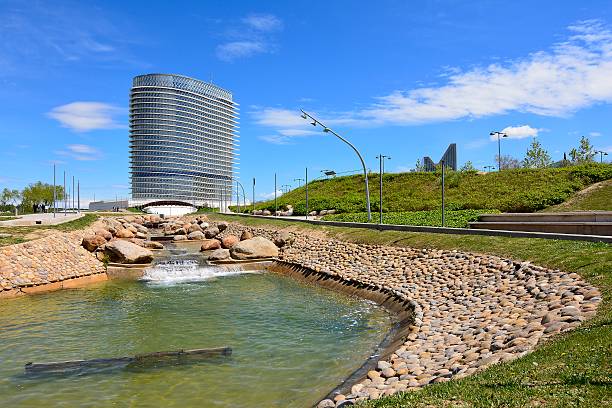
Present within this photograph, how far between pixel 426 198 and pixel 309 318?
37.7 metres

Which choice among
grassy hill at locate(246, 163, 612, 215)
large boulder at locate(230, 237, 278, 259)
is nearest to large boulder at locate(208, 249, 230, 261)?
large boulder at locate(230, 237, 278, 259)

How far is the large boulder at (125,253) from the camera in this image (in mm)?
28141

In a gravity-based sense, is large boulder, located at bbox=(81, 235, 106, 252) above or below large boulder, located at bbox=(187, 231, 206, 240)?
above

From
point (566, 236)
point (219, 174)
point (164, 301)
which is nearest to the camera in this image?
point (566, 236)

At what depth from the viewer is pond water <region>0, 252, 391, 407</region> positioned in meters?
9.38

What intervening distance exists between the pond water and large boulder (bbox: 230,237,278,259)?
749 cm

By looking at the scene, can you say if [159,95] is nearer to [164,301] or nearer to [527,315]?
[164,301]

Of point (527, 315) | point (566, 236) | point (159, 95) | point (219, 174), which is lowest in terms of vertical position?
point (527, 315)

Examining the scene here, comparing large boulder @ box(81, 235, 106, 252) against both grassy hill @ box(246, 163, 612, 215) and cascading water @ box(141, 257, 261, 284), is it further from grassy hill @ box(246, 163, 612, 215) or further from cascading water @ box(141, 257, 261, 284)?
grassy hill @ box(246, 163, 612, 215)

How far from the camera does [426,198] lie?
50.8m

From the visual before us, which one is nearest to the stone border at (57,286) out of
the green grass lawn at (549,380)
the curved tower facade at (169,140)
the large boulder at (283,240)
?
the large boulder at (283,240)

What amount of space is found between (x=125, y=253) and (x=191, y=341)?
678 inches

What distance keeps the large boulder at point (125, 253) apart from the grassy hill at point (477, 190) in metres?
26.2

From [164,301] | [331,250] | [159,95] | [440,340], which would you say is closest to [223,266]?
[331,250]
